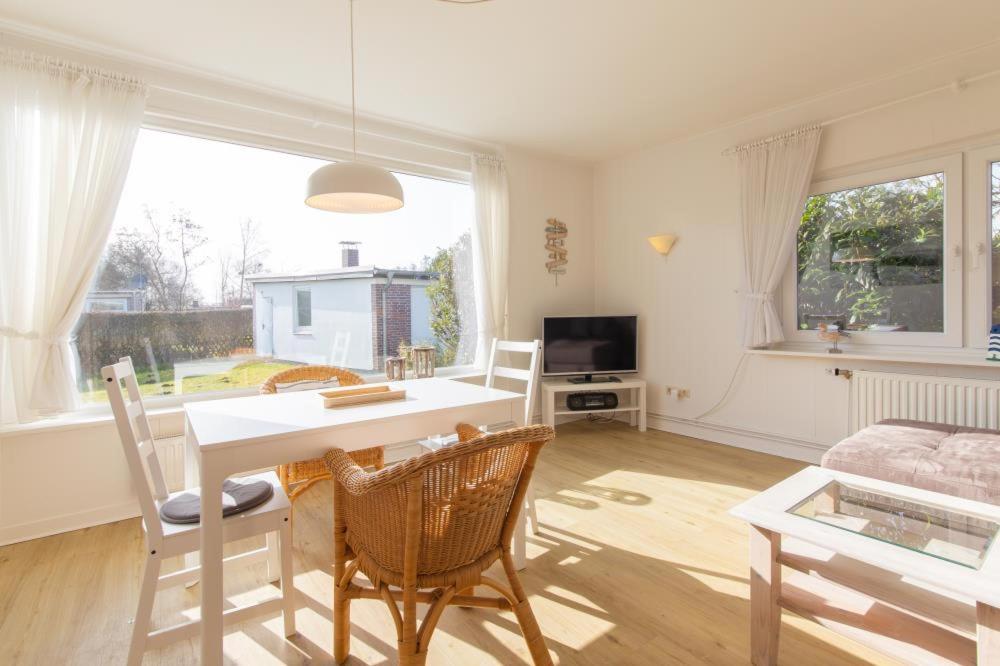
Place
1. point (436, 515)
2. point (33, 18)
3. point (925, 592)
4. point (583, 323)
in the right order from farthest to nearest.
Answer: point (583, 323) < point (33, 18) < point (925, 592) < point (436, 515)

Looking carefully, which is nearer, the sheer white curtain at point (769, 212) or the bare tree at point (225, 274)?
the bare tree at point (225, 274)

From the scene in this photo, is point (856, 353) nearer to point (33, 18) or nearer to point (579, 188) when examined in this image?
point (579, 188)

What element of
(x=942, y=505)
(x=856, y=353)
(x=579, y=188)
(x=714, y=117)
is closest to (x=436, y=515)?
(x=942, y=505)

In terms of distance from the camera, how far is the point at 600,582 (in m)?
2.15

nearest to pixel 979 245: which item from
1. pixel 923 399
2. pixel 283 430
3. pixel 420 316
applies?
pixel 923 399

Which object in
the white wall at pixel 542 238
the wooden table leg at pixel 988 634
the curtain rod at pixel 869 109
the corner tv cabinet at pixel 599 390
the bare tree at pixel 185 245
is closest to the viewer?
the wooden table leg at pixel 988 634

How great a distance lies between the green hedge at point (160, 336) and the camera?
294 centimetres

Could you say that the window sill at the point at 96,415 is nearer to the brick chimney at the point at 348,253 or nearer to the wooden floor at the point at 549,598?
the wooden floor at the point at 549,598

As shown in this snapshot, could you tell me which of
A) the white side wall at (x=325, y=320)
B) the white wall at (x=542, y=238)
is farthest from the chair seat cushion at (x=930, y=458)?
the white side wall at (x=325, y=320)

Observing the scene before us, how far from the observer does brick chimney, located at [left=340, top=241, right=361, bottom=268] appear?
3.86 meters

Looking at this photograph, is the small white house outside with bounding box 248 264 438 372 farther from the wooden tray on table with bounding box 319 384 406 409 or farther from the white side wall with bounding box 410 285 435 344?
the wooden tray on table with bounding box 319 384 406 409

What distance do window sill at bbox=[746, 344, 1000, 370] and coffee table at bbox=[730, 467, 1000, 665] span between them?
5.73ft

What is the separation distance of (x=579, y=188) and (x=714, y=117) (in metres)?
1.50

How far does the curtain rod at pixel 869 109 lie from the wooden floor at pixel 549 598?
2.51m
